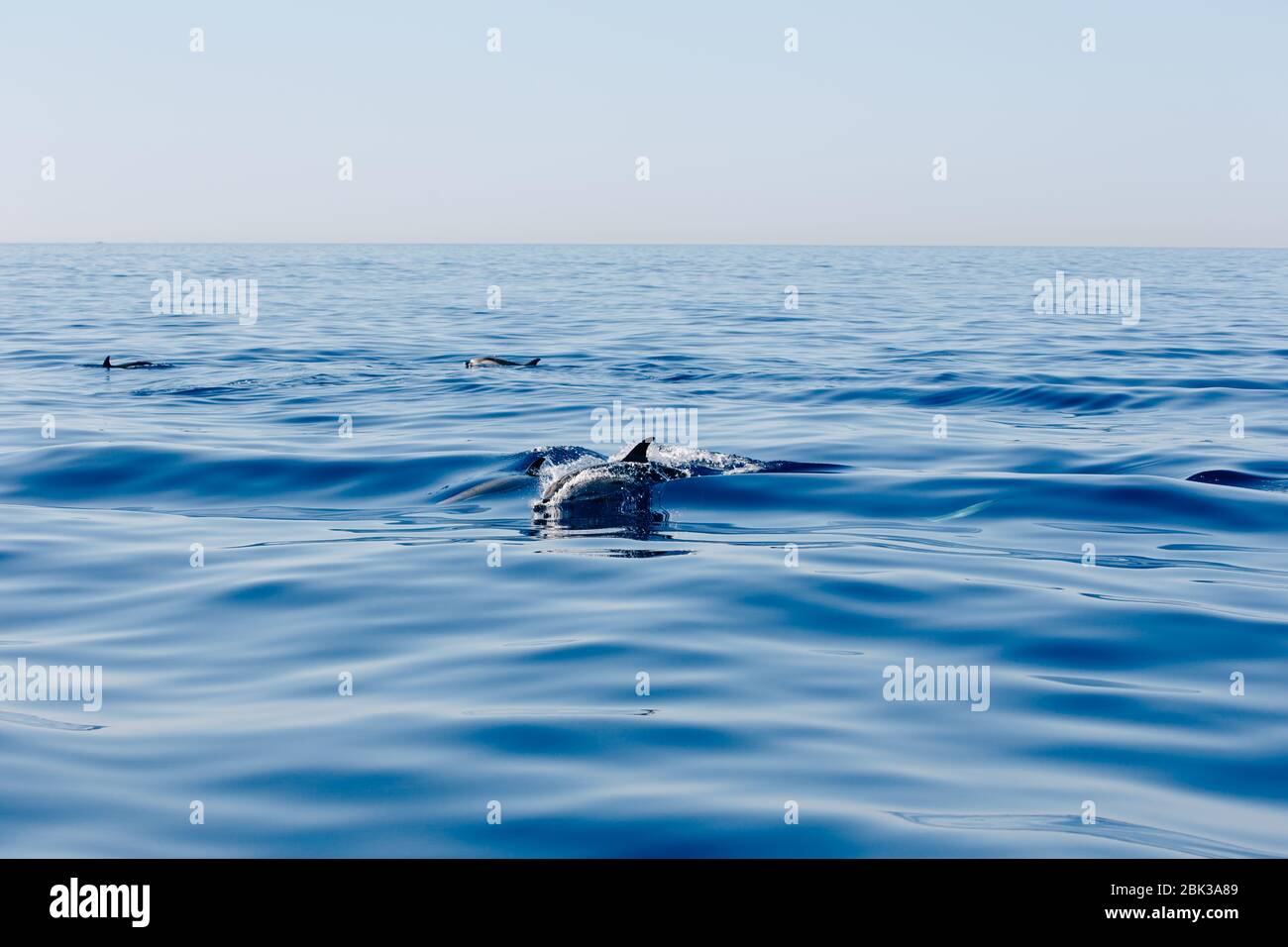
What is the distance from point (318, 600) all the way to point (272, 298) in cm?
4403

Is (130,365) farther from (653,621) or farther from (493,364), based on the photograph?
(653,621)

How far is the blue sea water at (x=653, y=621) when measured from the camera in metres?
6.17

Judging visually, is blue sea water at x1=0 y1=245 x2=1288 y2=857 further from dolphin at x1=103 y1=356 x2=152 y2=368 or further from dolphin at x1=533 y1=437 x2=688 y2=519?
dolphin at x1=103 y1=356 x2=152 y2=368

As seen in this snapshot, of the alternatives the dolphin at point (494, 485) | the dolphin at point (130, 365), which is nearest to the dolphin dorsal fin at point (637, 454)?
the dolphin at point (494, 485)

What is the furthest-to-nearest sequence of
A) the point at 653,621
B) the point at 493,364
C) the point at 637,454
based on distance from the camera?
the point at 493,364, the point at 637,454, the point at 653,621

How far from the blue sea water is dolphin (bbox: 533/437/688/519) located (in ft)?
1.16

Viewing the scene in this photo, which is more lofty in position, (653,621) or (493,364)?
(493,364)

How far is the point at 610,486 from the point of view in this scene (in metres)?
14.9

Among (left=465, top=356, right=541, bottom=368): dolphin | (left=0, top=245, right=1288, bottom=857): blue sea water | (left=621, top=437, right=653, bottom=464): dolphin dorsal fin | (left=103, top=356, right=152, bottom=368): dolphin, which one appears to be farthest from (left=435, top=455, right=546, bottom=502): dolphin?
(left=103, top=356, right=152, bottom=368): dolphin

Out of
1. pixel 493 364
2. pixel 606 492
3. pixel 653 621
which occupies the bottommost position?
pixel 653 621

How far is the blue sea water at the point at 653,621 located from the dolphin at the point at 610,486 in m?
0.35

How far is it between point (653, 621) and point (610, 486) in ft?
17.5

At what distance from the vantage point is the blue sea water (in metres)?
6.17

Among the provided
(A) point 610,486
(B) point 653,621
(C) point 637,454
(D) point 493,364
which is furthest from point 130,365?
(B) point 653,621
